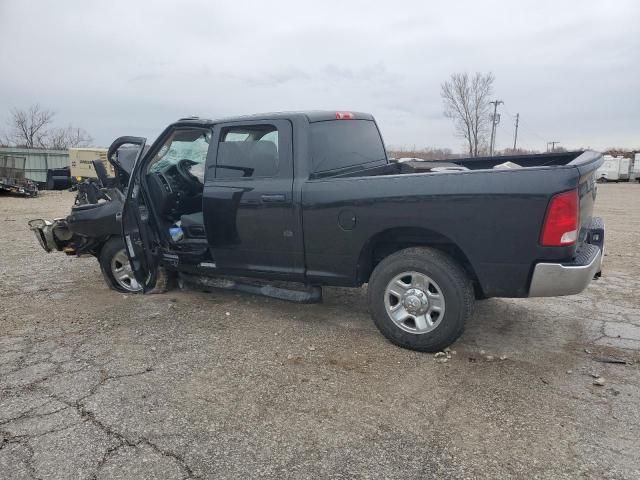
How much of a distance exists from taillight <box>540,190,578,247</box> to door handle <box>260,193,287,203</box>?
2073 millimetres

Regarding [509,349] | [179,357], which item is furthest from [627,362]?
[179,357]

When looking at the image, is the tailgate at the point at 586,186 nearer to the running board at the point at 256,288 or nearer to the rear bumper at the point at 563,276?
the rear bumper at the point at 563,276

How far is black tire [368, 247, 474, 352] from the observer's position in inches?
149

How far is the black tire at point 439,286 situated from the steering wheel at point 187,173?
259 cm

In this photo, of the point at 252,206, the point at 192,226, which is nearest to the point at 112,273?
the point at 192,226

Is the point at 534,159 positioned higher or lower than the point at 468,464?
higher

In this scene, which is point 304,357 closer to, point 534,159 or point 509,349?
point 509,349

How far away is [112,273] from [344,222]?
314cm

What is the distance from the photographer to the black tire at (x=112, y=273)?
219 inches

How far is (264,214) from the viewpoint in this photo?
4477 millimetres

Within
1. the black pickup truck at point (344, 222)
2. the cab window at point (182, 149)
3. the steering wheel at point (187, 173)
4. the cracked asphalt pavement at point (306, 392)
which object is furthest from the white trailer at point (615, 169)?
the cab window at point (182, 149)

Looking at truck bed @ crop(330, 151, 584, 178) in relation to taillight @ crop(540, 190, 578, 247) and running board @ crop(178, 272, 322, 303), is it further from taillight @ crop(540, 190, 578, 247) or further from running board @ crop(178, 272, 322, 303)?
taillight @ crop(540, 190, 578, 247)

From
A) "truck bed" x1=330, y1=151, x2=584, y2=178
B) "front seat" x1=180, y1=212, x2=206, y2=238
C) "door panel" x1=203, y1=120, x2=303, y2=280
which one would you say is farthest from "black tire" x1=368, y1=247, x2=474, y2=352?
"front seat" x1=180, y1=212, x2=206, y2=238

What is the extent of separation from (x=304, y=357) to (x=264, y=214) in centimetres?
130
